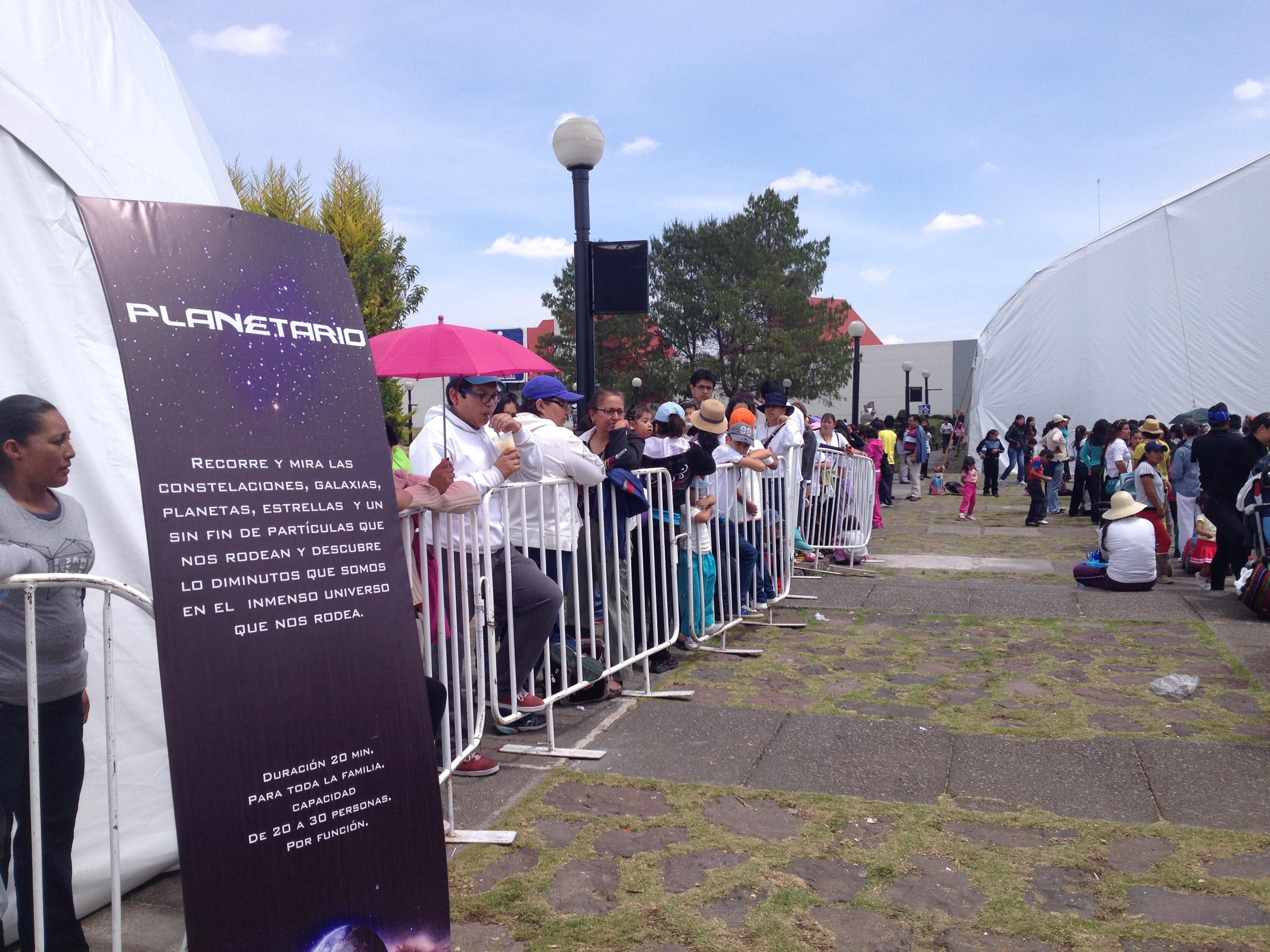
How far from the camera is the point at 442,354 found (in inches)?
172

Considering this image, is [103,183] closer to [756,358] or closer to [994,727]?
[994,727]

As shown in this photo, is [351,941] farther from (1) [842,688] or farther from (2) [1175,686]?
(2) [1175,686]

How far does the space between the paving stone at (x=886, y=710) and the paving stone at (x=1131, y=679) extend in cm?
151

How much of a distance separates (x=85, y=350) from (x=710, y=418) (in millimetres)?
4625

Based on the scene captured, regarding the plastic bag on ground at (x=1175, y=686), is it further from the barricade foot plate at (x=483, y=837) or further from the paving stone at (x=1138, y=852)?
the barricade foot plate at (x=483, y=837)

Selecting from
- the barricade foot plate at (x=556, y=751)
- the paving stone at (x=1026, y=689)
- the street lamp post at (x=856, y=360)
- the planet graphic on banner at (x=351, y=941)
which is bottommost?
the paving stone at (x=1026, y=689)

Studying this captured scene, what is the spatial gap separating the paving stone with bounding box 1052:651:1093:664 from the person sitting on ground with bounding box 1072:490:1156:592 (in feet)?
9.73

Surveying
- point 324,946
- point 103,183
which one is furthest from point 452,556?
point 103,183

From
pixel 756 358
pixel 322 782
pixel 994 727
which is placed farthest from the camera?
pixel 756 358

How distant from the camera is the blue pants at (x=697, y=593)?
6492 mm

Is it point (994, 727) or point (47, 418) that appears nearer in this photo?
point (47, 418)

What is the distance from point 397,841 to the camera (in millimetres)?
2617

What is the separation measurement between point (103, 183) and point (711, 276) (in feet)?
158

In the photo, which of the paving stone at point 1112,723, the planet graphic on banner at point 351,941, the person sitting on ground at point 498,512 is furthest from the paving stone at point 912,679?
the planet graphic on banner at point 351,941
